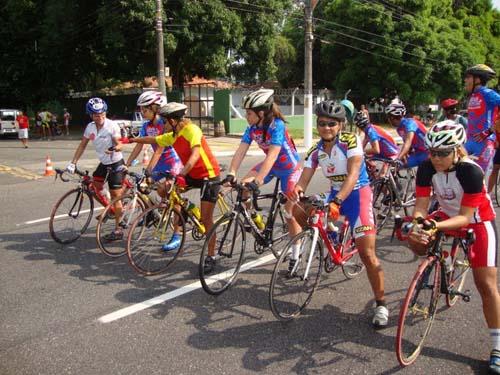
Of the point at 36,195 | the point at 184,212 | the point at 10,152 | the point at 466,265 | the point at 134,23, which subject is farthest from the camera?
the point at 134,23

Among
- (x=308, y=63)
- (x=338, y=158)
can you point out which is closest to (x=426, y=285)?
(x=338, y=158)

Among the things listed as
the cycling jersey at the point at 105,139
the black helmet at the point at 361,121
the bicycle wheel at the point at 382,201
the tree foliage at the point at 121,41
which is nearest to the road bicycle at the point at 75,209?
the cycling jersey at the point at 105,139

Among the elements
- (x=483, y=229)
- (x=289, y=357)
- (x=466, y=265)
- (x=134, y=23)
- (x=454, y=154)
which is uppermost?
(x=134, y=23)

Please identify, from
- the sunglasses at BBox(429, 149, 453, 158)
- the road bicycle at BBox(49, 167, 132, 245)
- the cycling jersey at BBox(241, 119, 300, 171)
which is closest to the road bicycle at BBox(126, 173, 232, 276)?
the cycling jersey at BBox(241, 119, 300, 171)

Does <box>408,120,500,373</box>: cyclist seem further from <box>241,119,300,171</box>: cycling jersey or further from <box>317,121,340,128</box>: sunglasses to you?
<box>241,119,300,171</box>: cycling jersey

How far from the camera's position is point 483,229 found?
140 inches

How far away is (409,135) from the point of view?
7.02 m

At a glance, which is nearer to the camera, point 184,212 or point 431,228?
point 431,228

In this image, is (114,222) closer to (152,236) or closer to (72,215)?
(72,215)

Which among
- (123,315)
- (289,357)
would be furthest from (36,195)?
(289,357)

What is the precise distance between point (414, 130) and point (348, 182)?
353 centimetres

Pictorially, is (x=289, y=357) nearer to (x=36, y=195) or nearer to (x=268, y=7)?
(x=36, y=195)

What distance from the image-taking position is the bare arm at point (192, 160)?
210 inches

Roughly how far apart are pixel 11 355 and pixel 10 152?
18.5 m
